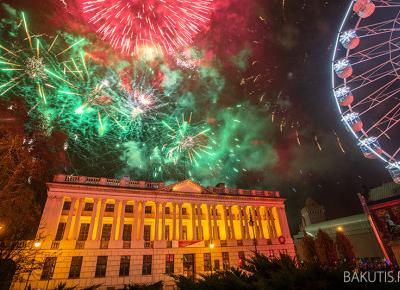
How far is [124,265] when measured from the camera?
1238 inches

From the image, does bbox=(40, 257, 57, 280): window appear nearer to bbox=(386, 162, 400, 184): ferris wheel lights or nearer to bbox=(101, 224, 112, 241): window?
bbox=(101, 224, 112, 241): window

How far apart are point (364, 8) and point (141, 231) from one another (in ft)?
116

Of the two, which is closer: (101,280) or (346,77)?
(346,77)

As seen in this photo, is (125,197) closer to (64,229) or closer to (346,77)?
(64,229)

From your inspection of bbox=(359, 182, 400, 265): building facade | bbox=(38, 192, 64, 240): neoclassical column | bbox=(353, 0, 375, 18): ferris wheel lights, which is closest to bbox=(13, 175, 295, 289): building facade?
bbox=(38, 192, 64, 240): neoclassical column

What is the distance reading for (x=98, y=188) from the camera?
34.3m

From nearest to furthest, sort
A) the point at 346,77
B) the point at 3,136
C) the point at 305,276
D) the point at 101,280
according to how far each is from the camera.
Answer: the point at 305,276, the point at 346,77, the point at 3,136, the point at 101,280

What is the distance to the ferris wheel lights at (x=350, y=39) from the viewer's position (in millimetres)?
17391

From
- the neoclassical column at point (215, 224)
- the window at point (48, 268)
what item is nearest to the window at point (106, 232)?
the window at point (48, 268)

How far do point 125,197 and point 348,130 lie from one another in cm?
3052

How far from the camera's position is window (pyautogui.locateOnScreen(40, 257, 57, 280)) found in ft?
88.7

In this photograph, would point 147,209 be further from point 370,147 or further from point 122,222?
point 370,147

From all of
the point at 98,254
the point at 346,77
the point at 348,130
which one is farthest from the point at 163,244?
the point at 346,77

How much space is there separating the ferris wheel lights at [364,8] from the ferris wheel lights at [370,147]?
1107 centimetres
